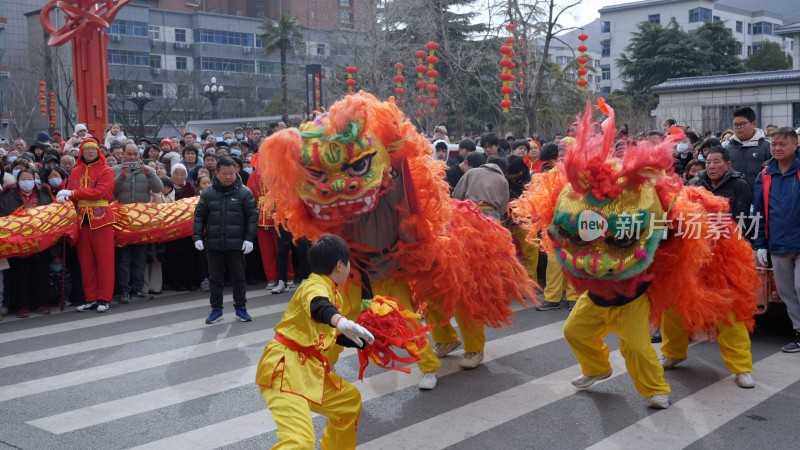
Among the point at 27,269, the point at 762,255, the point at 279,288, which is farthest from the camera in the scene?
the point at 279,288

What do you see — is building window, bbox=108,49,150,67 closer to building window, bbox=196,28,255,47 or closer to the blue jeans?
building window, bbox=196,28,255,47

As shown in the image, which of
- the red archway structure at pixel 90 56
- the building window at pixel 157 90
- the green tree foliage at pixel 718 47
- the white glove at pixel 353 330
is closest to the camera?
A: the white glove at pixel 353 330

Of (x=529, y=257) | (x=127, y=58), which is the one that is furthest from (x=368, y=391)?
(x=127, y=58)

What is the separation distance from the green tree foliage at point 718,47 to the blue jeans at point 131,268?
121 ft

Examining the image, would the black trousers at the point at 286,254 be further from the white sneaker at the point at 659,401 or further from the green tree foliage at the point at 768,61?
the green tree foliage at the point at 768,61

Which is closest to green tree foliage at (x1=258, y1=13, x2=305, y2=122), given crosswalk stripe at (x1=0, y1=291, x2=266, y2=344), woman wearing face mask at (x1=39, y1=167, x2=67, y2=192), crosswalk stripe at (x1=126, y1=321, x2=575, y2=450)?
woman wearing face mask at (x1=39, y1=167, x2=67, y2=192)

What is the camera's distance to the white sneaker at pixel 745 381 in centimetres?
584

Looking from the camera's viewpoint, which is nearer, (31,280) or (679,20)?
(31,280)

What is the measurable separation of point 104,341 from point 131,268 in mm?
2371

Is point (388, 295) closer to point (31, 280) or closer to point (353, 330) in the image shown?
point (353, 330)

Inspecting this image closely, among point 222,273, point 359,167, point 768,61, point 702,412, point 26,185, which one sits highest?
point 768,61

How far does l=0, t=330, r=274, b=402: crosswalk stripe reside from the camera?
20.1 feet

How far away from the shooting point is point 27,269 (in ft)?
29.0

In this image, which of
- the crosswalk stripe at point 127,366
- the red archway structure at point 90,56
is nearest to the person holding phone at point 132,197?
the crosswalk stripe at point 127,366
